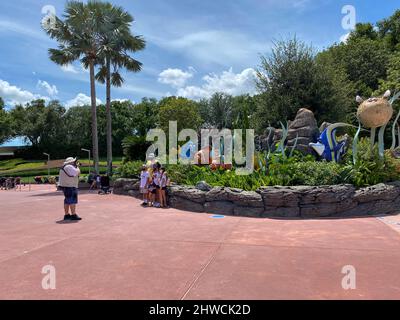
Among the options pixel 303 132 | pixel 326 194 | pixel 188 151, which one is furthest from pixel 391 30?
pixel 326 194

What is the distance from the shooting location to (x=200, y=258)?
514 cm

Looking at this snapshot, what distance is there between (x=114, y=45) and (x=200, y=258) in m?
18.5

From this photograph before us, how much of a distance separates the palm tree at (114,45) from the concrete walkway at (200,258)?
13.9 meters

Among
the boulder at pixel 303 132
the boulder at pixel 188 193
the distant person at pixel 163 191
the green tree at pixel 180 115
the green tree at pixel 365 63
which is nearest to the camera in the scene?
the boulder at pixel 188 193

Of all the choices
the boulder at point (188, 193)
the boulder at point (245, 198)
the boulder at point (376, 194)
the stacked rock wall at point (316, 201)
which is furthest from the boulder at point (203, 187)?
the boulder at point (376, 194)

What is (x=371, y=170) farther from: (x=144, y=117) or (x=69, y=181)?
(x=144, y=117)

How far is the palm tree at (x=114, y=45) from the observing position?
A: 2075 cm

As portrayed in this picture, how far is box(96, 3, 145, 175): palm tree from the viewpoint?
20.8 metres

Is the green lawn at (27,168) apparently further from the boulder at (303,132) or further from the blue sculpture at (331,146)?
the blue sculpture at (331,146)

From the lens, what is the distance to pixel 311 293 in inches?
148

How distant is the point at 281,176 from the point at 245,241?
4.25 m

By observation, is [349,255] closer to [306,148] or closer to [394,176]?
[394,176]

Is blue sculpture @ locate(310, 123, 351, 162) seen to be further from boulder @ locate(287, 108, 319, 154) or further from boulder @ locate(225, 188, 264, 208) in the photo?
boulder @ locate(225, 188, 264, 208)
